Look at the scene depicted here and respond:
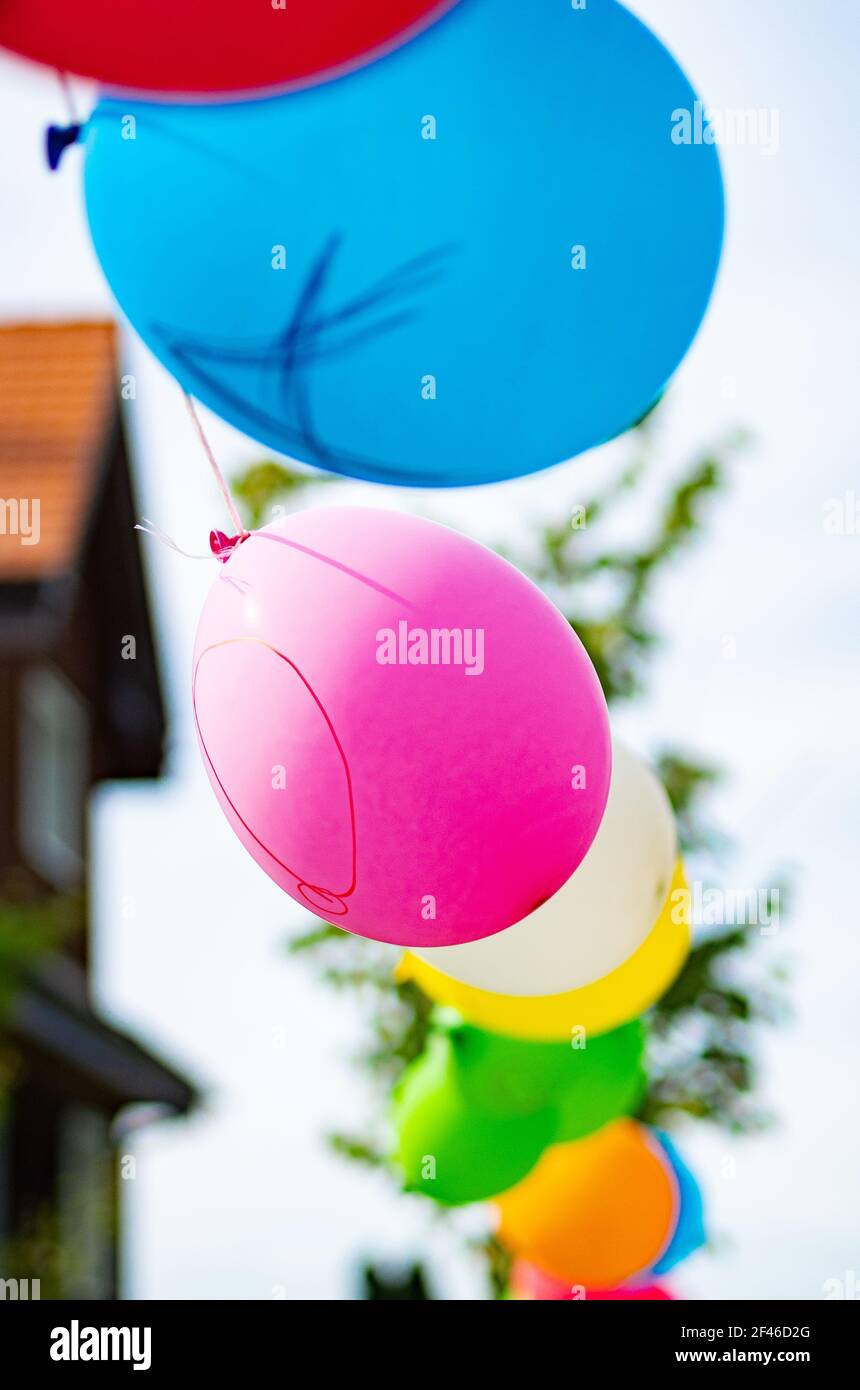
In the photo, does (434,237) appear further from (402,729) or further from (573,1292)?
(573,1292)

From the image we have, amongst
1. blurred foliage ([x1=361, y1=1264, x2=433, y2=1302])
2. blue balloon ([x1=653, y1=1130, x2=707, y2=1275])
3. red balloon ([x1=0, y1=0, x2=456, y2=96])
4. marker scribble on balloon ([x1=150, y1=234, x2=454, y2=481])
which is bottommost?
blurred foliage ([x1=361, y1=1264, x2=433, y2=1302])

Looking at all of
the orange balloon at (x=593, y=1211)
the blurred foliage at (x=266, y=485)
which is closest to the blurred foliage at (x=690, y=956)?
the blurred foliage at (x=266, y=485)

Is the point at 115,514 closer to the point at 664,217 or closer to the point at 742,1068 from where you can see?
the point at 742,1068

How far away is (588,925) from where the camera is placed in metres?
2.95

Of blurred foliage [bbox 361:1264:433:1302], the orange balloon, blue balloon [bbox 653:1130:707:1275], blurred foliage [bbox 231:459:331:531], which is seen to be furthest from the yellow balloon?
blurred foliage [bbox 361:1264:433:1302]

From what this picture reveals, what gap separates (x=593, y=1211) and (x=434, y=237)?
269 centimetres

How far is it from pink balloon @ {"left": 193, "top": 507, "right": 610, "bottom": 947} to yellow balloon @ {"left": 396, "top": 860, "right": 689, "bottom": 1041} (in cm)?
114

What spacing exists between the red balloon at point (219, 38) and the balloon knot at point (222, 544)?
563 mm

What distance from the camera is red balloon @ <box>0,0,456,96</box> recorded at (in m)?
1.84

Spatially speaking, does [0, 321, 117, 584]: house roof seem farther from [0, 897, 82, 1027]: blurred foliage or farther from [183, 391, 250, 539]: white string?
[183, 391, 250, 539]: white string

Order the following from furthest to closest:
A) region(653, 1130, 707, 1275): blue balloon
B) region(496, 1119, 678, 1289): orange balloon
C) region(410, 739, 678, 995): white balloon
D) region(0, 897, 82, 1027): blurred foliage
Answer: region(0, 897, 82, 1027): blurred foliage
region(653, 1130, 707, 1275): blue balloon
region(496, 1119, 678, 1289): orange balloon
region(410, 739, 678, 995): white balloon

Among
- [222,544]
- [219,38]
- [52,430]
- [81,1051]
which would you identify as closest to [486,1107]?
[222,544]

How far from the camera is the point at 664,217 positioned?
2.30 metres
